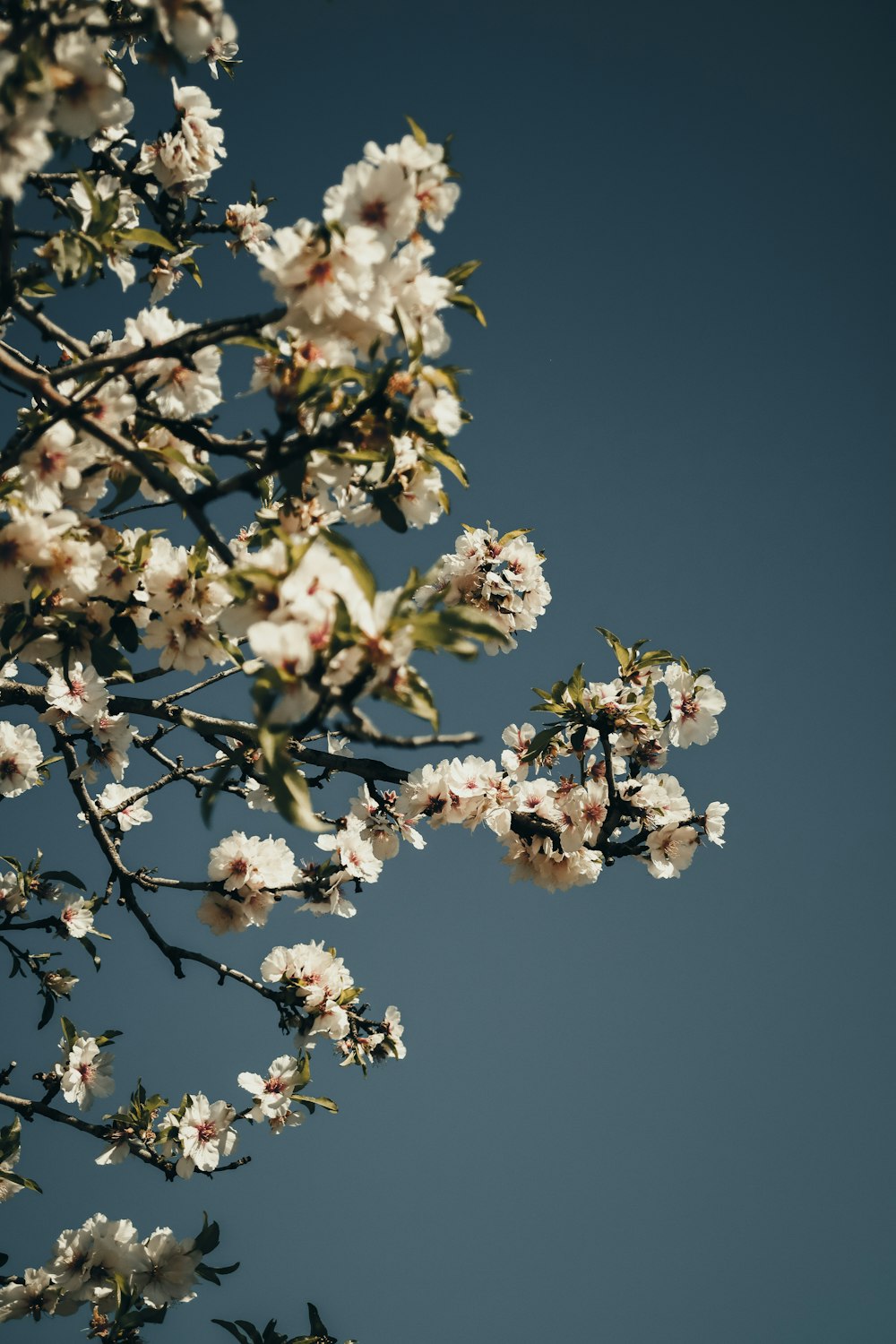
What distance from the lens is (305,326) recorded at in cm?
203

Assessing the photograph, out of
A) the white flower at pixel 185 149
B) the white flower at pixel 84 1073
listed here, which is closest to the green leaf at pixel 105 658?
the white flower at pixel 185 149

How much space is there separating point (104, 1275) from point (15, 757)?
187 cm

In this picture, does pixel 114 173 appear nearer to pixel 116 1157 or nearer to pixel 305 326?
pixel 305 326

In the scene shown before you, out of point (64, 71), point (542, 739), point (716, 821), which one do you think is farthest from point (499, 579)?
point (64, 71)

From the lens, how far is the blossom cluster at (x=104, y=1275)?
3.28 m

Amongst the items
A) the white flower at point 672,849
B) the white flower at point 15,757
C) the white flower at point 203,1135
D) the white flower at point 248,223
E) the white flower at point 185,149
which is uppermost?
the white flower at point 248,223

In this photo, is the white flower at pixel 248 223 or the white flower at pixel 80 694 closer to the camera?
the white flower at pixel 80 694

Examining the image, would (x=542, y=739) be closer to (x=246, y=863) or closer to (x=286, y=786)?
(x=246, y=863)

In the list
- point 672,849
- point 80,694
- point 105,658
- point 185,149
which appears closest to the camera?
point 105,658

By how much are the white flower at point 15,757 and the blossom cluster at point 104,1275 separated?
1623 mm

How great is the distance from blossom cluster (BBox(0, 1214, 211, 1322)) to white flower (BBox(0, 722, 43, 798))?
1623mm

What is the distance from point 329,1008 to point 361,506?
1848 mm

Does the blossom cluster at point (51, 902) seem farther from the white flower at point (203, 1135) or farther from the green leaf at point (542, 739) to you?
the green leaf at point (542, 739)

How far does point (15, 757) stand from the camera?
3.32m
